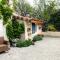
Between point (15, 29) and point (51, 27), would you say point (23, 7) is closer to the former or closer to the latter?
point (51, 27)

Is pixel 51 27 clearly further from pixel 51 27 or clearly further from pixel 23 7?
pixel 23 7

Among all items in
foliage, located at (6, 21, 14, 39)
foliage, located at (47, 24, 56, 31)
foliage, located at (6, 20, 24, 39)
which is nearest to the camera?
foliage, located at (6, 21, 14, 39)

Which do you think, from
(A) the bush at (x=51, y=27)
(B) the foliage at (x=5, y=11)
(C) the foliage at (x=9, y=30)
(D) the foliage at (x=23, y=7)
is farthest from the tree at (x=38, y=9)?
(B) the foliage at (x=5, y=11)

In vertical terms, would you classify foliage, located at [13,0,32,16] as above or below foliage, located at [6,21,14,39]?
above

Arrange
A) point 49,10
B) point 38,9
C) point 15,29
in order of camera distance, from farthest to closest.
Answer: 1. point 38,9
2. point 49,10
3. point 15,29

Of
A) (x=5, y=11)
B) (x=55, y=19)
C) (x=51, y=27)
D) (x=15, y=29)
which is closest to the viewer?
(x=5, y=11)

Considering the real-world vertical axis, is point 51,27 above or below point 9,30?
below

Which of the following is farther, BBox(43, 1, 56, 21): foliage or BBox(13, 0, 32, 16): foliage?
BBox(13, 0, 32, 16): foliage

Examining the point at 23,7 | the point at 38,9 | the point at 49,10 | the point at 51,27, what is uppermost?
the point at 23,7

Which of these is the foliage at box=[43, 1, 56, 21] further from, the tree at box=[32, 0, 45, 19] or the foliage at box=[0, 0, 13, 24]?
the foliage at box=[0, 0, 13, 24]

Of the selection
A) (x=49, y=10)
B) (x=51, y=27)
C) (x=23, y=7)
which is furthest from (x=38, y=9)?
(x=51, y=27)

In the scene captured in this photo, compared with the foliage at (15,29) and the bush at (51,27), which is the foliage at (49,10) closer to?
the bush at (51,27)

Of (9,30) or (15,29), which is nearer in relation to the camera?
(9,30)

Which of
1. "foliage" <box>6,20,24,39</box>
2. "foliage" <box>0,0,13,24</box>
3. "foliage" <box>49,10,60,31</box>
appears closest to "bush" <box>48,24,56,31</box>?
"foliage" <box>49,10,60,31</box>
